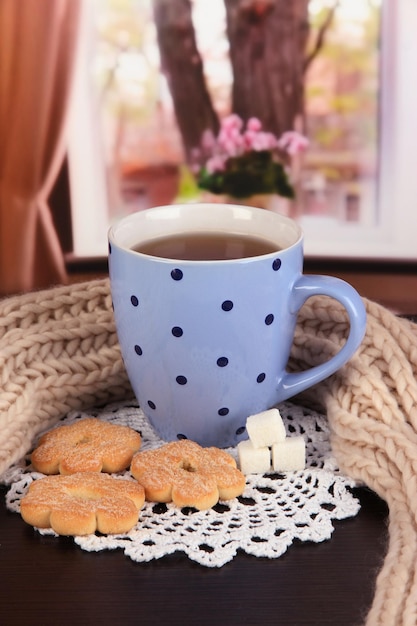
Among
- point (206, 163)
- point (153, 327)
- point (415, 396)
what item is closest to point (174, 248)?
point (153, 327)

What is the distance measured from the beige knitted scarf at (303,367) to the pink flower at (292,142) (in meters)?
0.70

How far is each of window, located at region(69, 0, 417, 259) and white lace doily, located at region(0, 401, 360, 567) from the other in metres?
0.84

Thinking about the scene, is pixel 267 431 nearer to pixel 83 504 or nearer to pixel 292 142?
pixel 83 504

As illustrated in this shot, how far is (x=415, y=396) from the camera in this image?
71 centimetres

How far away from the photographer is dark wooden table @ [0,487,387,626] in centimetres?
54

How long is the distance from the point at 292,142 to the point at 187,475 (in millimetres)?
923

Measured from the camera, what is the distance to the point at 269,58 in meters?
1.43

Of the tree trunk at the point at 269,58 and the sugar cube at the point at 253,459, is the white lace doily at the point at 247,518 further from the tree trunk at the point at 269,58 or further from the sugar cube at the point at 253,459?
the tree trunk at the point at 269,58

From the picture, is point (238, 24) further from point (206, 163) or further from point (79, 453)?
point (79, 453)

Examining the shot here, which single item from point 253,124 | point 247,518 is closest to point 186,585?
point 247,518

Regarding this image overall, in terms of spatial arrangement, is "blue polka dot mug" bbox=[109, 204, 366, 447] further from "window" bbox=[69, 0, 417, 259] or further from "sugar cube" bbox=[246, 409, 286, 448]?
"window" bbox=[69, 0, 417, 259]

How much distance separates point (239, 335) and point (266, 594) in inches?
8.1

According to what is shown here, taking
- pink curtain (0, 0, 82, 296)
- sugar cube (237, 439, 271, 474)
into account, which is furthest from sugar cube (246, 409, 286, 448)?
pink curtain (0, 0, 82, 296)

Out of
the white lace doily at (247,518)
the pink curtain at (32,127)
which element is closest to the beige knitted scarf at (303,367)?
the white lace doily at (247,518)
